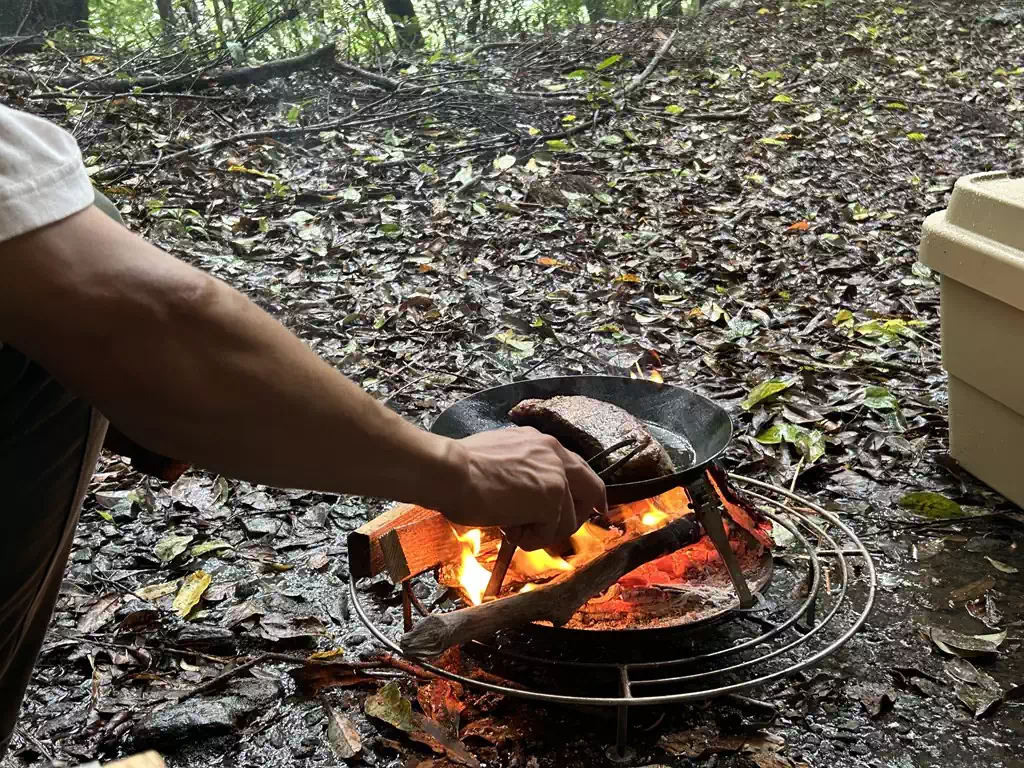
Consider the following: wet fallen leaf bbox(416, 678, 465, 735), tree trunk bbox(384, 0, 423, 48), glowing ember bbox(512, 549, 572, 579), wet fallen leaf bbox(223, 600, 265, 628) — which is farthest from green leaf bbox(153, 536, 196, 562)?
tree trunk bbox(384, 0, 423, 48)

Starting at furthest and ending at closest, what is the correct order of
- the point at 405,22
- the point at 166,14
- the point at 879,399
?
1. the point at 405,22
2. the point at 166,14
3. the point at 879,399

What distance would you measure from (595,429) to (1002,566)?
153 cm

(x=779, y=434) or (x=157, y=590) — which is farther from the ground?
(x=157, y=590)

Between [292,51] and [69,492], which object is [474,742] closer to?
[69,492]

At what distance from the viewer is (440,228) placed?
6.14 m

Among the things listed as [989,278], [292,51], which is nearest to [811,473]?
[989,278]

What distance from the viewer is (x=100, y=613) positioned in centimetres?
289

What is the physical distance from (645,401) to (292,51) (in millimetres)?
7259

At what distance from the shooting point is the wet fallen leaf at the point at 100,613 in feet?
9.29

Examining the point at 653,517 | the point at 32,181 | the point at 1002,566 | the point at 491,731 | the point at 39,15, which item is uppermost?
the point at 39,15

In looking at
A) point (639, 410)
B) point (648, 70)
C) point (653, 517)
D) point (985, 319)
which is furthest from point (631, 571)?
point (648, 70)

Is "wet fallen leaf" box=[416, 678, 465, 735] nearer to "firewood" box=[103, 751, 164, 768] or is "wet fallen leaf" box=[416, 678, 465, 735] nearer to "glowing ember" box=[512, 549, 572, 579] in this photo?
"glowing ember" box=[512, 549, 572, 579]

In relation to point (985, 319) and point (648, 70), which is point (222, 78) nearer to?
point (648, 70)

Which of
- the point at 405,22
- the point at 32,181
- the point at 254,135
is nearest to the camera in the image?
the point at 32,181
